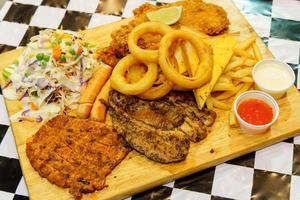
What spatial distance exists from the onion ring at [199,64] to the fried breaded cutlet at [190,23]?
34cm

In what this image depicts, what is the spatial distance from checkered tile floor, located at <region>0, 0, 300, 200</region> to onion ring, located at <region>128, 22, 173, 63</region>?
1115mm

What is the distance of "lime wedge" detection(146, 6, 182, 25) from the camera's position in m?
4.62

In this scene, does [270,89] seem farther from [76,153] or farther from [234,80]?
[76,153]

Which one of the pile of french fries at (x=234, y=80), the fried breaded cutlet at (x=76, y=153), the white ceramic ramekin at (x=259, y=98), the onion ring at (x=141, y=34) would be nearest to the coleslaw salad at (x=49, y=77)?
the fried breaded cutlet at (x=76, y=153)

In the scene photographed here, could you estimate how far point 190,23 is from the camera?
4.62 meters

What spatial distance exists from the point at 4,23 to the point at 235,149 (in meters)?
3.04

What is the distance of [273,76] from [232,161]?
0.90 meters

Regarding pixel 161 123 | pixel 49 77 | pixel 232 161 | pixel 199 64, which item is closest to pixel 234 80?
pixel 199 64

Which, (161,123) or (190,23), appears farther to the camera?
(190,23)

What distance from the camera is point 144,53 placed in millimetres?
4055

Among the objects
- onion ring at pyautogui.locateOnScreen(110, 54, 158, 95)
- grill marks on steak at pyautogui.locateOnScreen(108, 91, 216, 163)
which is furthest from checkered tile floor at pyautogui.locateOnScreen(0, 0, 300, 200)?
onion ring at pyautogui.locateOnScreen(110, 54, 158, 95)

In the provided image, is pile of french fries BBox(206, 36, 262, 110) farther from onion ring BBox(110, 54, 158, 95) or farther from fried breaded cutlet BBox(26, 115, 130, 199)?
fried breaded cutlet BBox(26, 115, 130, 199)

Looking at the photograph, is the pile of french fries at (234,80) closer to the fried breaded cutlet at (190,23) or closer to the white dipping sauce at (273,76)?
the white dipping sauce at (273,76)

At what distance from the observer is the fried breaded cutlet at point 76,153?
3822 millimetres
